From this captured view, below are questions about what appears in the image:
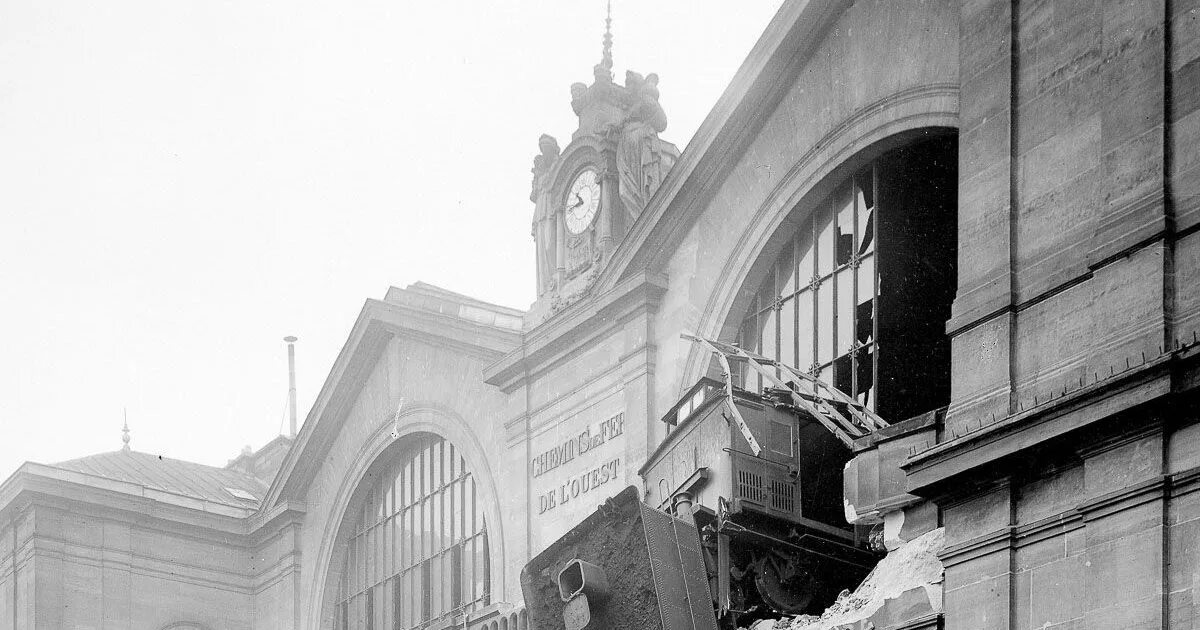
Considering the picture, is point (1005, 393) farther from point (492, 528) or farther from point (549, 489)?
point (492, 528)

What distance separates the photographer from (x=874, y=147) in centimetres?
2344

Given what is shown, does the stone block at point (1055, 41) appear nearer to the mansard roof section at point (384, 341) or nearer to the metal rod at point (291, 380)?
the mansard roof section at point (384, 341)

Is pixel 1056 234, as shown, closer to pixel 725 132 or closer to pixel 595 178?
pixel 725 132

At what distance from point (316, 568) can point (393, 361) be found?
507 centimetres

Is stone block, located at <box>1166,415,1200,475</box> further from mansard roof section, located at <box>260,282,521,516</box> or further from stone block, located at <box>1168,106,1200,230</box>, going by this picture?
mansard roof section, located at <box>260,282,521,516</box>

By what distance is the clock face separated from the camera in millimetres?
30844

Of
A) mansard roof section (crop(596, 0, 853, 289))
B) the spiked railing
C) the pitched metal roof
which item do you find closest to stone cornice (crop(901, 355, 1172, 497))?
the spiked railing

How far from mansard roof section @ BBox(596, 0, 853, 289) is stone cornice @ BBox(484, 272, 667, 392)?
44cm

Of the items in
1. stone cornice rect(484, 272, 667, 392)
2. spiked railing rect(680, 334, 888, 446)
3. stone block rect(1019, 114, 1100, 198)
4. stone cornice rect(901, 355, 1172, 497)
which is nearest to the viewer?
stone cornice rect(901, 355, 1172, 497)

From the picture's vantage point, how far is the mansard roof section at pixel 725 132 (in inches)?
961

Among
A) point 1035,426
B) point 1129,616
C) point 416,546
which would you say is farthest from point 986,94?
point 416,546

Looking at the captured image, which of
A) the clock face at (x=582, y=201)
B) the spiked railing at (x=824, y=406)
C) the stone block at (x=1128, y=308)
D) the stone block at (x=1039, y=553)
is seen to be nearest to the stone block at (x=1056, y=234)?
the stone block at (x=1128, y=308)

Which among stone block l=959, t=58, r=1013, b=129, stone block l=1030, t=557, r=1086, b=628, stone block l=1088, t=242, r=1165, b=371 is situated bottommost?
stone block l=1030, t=557, r=1086, b=628

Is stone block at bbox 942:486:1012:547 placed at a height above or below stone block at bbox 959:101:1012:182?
below
